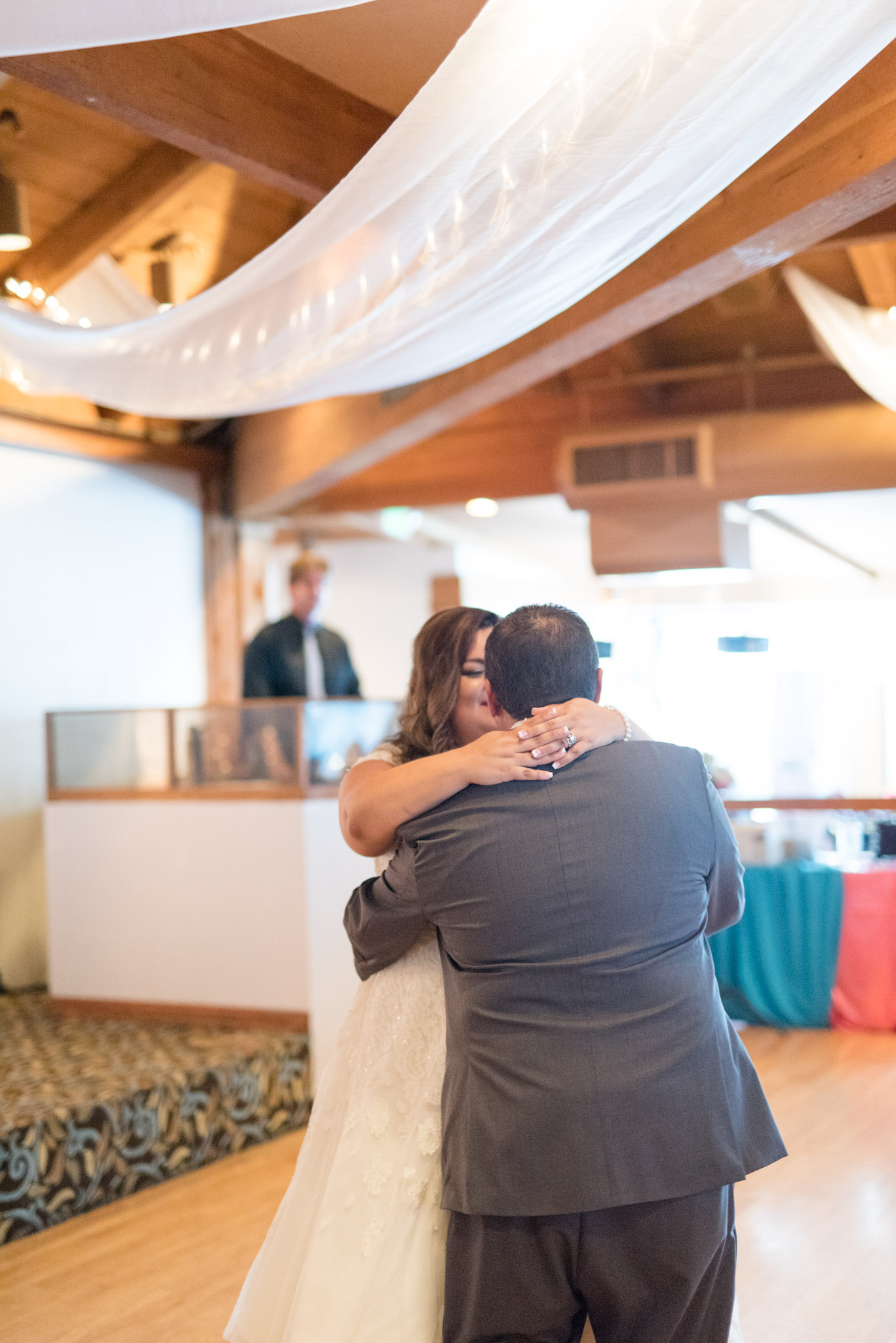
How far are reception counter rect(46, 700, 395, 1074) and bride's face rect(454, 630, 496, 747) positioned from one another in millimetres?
2010

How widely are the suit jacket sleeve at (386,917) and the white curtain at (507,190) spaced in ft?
3.95

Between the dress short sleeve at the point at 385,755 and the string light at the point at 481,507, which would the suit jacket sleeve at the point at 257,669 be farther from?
the dress short sleeve at the point at 385,755

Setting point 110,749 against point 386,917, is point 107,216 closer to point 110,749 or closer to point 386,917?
point 110,749

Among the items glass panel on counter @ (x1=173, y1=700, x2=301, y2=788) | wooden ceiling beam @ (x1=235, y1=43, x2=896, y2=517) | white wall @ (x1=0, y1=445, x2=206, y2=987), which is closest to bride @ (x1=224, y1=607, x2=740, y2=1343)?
wooden ceiling beam @ (x1=235, y1=43, x2=896, y2=517)

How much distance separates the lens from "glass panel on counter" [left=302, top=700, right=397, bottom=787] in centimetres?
405

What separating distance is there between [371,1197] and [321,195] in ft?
7.86

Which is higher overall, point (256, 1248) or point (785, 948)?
point (785, 948)

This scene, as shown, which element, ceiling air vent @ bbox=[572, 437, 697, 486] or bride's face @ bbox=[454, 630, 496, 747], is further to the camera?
ceiling air vent @ bbox=[572, 437, 697, 486]

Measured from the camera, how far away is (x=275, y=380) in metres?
2.96

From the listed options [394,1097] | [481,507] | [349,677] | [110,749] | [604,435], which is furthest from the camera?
[481,507]

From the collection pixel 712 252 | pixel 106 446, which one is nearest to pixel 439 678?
pixel 712 252

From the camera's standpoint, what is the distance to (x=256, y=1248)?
2.93 meters

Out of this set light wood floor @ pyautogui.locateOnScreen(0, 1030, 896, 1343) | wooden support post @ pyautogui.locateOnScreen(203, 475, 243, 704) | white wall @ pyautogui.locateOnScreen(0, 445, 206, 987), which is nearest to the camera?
light wood floor @ pyautogui.locateOnScreen(0, 1030, 896, 1343)

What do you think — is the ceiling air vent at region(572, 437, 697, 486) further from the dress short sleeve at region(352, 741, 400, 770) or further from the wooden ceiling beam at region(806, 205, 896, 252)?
the dress short sleeve at region(352, 741, 400, 770)
